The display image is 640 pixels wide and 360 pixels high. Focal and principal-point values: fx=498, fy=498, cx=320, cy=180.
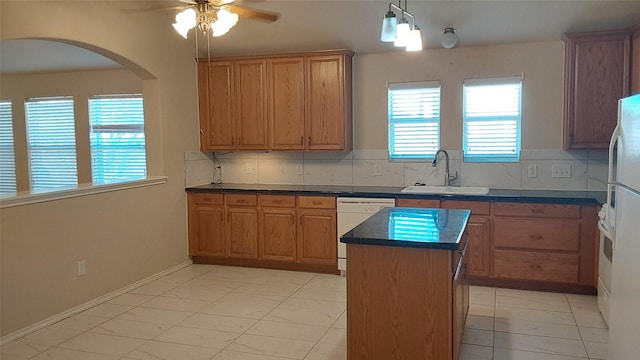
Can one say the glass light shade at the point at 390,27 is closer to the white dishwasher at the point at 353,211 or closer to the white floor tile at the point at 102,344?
the white dishwasher at the point at 353,211

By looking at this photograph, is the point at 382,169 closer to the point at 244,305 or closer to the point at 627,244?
the point at 244,305

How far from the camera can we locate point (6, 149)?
7.18 metres

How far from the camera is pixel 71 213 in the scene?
3971 millimetres

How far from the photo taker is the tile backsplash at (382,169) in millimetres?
4762

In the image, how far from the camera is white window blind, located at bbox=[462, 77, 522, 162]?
4.89 meters

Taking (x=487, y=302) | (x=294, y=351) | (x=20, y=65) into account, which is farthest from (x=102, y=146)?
(x=487, y=302)

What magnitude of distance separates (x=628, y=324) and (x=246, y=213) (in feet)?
12.2

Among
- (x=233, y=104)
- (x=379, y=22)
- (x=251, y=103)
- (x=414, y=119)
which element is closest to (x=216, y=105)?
(x=233, y=104)

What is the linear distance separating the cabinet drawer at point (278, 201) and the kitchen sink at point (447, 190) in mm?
1136

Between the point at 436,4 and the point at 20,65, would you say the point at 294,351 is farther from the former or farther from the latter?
the point at 20,65

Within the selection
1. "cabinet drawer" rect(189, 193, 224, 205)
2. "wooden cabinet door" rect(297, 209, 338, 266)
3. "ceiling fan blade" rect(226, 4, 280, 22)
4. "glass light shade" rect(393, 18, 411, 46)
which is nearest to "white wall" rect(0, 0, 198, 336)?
"cabinet drawer" rect(189, 193, 224, 205)

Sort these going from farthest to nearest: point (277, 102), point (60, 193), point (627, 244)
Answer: point (277, 102), point (60, 193), point (627, 244)

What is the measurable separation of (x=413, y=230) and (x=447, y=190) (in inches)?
92.9

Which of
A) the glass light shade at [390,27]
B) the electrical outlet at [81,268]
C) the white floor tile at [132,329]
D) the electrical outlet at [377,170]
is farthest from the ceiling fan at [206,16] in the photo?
the electrical outlet at [377,170]
